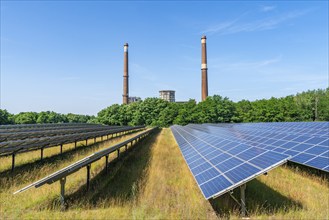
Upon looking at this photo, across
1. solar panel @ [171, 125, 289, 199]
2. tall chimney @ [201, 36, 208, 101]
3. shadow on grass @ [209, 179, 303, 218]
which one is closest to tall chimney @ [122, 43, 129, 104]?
tall chimney @ [201, 36, 208, 101]

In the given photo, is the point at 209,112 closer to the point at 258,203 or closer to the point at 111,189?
the point at 111,189

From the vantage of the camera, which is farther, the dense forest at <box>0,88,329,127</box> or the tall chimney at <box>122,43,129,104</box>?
the tall chimney at <box>122,43,129,104</box>

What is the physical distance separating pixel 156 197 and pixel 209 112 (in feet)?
208

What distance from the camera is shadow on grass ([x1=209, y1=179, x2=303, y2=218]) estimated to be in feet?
23.6

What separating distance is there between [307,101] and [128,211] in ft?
269

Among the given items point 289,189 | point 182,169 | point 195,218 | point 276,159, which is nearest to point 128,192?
point 195,218

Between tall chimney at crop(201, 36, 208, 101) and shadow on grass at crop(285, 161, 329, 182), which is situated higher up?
tall chimney at crop(201, 36, 208, 101)

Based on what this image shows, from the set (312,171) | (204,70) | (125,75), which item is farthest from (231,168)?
(125,75)

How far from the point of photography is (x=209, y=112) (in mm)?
70375

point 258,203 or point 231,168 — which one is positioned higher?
point 231,168

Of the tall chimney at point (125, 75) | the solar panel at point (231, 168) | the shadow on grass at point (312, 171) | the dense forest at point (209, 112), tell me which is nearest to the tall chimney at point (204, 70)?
the dense forest at point (209, 112)

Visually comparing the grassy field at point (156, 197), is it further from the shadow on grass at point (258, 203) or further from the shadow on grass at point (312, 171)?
the shadow on grass at point (312, 171)

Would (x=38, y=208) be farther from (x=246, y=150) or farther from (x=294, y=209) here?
(x=294, y=209)

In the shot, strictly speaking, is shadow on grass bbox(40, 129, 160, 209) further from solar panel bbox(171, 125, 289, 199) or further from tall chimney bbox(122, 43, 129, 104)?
tall chimney bbox(122, 43, 129, 104)
